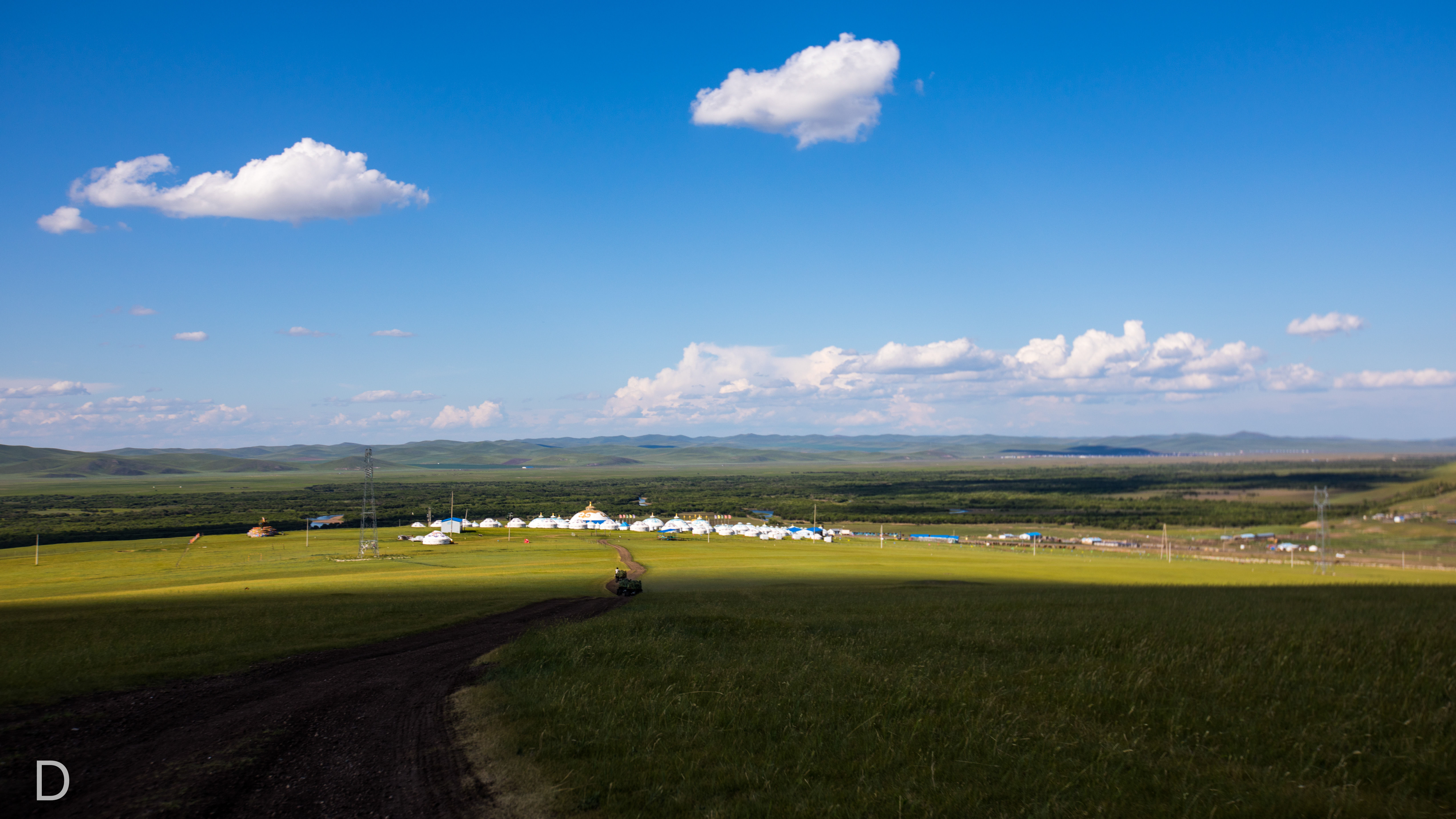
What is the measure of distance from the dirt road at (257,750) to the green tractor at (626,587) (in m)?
19.7

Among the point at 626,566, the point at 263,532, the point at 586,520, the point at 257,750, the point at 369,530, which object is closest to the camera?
the point at 257,750

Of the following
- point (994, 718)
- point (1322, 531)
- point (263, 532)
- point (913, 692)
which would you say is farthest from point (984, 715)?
point (263, 532)

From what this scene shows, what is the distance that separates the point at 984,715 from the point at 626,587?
91.0 ft

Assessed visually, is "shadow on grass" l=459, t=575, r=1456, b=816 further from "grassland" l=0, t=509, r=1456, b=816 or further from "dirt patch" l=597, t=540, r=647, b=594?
"dirt patch" l=597, t=540, r=647, b=594

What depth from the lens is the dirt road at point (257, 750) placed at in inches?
360

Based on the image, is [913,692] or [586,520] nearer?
[913,692]

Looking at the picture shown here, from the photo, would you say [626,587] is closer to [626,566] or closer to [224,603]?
[224,603]

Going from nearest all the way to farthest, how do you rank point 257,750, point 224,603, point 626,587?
point 257,750, point 224,603, point 626,587

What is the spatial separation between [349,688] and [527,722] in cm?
563

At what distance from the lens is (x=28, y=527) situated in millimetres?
122875

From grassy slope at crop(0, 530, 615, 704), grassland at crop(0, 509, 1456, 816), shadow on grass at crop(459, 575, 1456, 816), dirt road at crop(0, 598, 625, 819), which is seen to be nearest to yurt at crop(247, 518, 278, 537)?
grassy slope at crop(0, 530, 615, 704)

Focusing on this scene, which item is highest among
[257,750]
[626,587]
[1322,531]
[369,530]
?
[257,750]

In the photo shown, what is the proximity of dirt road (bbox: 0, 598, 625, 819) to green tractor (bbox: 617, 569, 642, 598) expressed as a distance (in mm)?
19684

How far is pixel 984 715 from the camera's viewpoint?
35.9 ft
